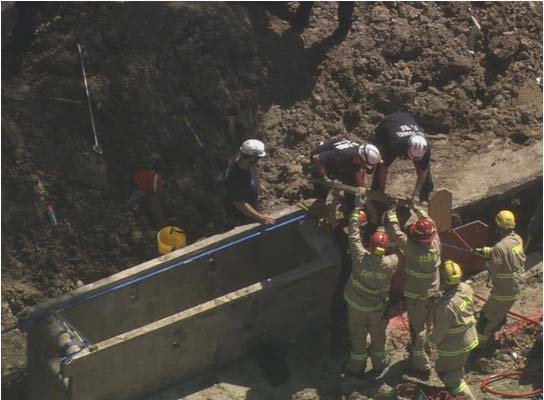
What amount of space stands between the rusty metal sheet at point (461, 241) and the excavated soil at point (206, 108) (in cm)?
83

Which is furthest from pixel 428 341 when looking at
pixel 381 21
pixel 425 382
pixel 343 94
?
pixel 381 21

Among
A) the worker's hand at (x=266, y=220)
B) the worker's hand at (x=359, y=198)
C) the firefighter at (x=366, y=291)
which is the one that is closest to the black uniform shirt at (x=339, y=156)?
the worker's hand at (x=359, y=198)

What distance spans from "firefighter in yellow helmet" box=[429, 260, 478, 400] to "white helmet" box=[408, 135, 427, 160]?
1432mm

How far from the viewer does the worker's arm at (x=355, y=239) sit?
10680mm

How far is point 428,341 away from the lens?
1142cm

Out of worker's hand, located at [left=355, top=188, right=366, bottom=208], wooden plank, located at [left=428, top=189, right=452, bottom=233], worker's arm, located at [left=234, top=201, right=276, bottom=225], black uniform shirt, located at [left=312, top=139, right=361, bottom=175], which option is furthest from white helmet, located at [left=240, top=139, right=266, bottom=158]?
wooden plank, located at [left=428, top=189, right=452, bottom=233]

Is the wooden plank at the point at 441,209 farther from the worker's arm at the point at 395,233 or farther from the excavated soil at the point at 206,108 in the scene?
the excavated soil at the point at 206,108

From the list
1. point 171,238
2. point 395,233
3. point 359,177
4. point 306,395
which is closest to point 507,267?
point 395,233

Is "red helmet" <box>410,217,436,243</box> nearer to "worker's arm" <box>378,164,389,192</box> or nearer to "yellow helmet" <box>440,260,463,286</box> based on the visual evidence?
"yellow helmet" <box>440,260,463,286</box>

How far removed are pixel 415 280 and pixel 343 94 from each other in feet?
11.9

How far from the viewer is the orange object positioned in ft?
40.4

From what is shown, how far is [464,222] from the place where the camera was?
41.9ft

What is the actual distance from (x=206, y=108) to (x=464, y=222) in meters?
3.28

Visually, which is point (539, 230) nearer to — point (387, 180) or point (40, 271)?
point (387, 180)
